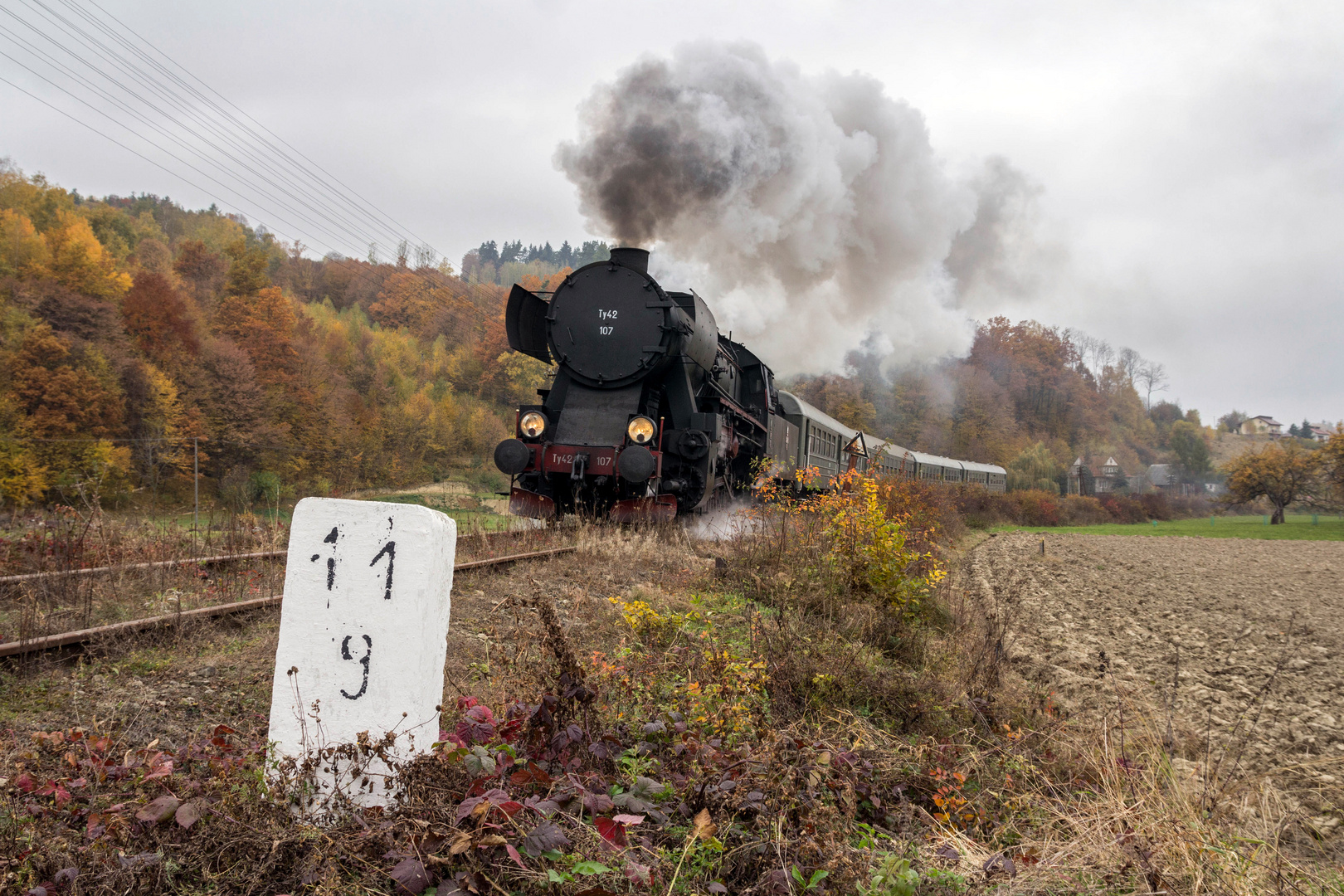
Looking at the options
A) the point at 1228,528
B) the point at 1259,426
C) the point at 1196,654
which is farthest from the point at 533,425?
the point at 1259,426

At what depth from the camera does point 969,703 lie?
4629 millimetres

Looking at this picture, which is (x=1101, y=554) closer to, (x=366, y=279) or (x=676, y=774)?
(x=676, y=774)

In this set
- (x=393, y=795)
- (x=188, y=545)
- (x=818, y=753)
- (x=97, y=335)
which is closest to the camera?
(x=393, y=795)

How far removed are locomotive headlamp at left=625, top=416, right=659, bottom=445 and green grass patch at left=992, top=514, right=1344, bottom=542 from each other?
24992mm

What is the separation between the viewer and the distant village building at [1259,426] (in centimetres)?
12518

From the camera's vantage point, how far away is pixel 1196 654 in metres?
8.09

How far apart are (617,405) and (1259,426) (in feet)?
507

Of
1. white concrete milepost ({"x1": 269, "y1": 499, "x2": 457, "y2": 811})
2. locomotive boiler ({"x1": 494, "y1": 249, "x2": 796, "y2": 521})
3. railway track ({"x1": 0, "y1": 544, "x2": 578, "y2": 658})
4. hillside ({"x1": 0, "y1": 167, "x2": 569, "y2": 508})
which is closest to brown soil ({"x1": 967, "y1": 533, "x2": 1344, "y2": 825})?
white concrete milepost ({"x1": 269, "y1": 499, "x2": 457, "y2": 811})

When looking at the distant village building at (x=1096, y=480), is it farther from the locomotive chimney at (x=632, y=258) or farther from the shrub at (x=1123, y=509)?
the locomotive chimney at (x=632, y=258)

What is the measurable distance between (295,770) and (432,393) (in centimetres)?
4059

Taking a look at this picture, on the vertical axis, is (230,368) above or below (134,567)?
above

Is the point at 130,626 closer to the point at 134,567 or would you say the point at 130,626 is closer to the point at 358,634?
the point at 134,567

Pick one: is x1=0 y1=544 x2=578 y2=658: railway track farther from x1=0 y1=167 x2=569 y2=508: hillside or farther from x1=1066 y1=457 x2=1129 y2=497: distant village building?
x1=1066 y1=457 x2=1129 y2=497: distant village building

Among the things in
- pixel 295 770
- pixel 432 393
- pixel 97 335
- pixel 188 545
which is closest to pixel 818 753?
pixel 295 770
